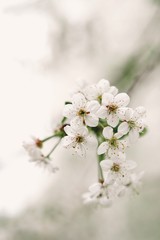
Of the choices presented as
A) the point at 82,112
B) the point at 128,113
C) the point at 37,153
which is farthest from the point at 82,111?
the point at 37,153

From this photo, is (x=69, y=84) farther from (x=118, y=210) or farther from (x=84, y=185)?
(x=118, y=210)

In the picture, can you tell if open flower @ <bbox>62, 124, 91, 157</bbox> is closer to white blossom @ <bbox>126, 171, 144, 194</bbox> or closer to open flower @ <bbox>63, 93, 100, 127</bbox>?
open flower @ <bbox>63, 93, 100, 127</bbox>

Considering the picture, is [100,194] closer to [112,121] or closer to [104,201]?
[104,201]

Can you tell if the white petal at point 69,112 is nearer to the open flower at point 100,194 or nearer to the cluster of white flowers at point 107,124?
the cluster of white flowers at point 107,124

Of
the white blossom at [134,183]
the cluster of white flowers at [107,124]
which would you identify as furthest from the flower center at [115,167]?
the white blossom at [134,183]

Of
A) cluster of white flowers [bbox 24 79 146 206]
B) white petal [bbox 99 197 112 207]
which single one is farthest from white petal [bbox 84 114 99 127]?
white petal [bbox 99 197 112 207]

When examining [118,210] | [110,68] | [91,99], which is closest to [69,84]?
[110,68]
